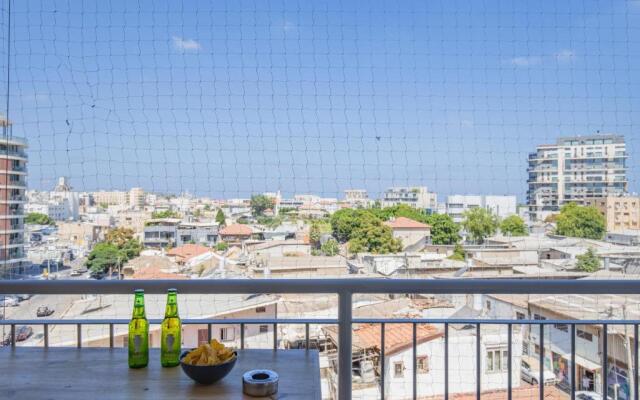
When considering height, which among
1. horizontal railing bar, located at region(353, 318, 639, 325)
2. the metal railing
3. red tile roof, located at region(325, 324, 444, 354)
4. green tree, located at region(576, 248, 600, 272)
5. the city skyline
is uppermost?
the city skyline

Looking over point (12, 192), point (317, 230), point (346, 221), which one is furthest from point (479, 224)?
point (12, 192)

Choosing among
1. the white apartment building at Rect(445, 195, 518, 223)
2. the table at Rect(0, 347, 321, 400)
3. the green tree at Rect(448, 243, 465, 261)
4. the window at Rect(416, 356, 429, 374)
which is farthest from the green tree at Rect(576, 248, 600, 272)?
the table at Rect(0, 347, 321, 400)

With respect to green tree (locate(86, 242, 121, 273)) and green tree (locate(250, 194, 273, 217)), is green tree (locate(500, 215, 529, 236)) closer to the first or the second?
green tree (locate(250, 194, 273, 217))

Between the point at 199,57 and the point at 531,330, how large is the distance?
1.92m

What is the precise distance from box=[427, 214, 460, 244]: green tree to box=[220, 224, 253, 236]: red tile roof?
0.82 metres

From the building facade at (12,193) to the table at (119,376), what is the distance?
68 cm

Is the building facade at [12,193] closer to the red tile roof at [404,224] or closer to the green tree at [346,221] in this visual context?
the green tree at [346,221]

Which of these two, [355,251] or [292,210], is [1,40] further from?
[355,251]

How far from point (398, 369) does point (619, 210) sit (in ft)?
4.22

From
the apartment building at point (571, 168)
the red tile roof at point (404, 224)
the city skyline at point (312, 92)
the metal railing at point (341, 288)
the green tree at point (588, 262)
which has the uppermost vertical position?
the city skyline at point (312, 92)

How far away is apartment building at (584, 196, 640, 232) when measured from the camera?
6.86ft

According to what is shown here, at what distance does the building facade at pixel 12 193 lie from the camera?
1.91 meters

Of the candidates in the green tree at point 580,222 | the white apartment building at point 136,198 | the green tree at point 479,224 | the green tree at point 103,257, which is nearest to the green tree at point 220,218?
the white apartment building at point 136,198

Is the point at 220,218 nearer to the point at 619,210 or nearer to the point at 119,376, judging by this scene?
the point at 119,376
